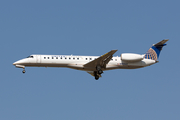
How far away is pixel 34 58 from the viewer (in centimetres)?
3512

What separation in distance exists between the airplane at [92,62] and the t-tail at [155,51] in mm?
479

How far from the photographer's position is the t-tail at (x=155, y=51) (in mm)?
38062

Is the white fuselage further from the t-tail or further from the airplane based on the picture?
the t-tail

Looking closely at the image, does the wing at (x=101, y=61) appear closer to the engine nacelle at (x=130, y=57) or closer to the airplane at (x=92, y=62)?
the airplane at (x=92, y=62)

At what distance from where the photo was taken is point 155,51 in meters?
38.5

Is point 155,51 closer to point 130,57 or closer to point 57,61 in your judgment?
point 130,57

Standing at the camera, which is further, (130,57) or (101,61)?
(130,57)

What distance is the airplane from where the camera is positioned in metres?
35.0

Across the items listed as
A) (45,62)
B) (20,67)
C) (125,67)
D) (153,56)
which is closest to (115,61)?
(125,67)

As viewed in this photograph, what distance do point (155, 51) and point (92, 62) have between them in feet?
28.4

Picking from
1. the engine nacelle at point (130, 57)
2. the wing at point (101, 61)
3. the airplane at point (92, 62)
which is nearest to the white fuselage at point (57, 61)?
the airplane at point (92, 62)

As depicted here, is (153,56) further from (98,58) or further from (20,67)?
(20,67)

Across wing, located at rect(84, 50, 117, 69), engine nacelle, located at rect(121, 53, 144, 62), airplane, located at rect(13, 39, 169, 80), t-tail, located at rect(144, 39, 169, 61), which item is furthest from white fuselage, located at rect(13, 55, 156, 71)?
t-tail, located at rect(144, 39, 169, 61)

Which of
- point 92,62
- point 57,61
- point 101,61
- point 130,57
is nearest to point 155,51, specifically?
point 130,57
